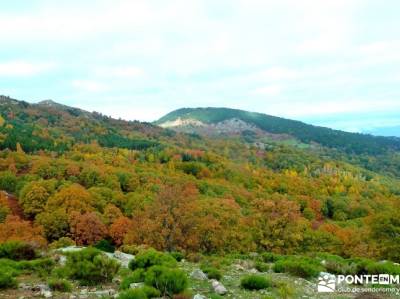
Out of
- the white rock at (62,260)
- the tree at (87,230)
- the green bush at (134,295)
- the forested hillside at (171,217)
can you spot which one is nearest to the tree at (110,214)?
the forested hillside at (171,217)

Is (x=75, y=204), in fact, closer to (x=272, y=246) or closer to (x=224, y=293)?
(x=272, y=246)

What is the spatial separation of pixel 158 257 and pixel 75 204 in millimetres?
76265

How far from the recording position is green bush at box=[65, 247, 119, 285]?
1689 cm

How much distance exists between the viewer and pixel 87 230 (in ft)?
261

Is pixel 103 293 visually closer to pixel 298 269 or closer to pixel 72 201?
pixel 298 269

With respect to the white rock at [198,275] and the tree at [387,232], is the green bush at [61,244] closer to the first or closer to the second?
the white rock at [198,275]

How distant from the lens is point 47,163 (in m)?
137

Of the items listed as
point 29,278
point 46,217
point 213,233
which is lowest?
point 46,217

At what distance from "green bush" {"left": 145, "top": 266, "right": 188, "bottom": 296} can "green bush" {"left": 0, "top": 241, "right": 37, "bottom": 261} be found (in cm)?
1088

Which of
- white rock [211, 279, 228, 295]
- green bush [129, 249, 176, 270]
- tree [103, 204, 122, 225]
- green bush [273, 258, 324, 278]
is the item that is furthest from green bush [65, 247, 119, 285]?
tree [103, 204, 122, 225]

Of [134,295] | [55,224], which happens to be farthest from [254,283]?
[55,224]

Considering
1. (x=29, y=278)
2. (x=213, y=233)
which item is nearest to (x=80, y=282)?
(x=29, y=278)

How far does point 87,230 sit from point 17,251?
58213 millimetres

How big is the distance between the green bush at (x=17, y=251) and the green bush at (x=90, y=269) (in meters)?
6.89
